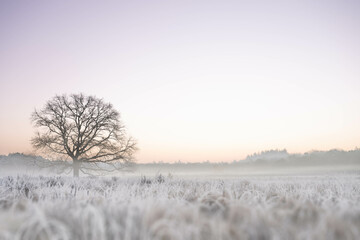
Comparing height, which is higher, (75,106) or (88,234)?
(75,106)

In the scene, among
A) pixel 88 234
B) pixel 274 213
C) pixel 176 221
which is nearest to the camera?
pixel 88 234

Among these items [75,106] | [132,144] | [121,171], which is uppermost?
[75,106]

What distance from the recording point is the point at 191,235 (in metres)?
1.43

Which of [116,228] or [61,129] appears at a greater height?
[61,129]

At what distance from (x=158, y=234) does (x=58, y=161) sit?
2758cm

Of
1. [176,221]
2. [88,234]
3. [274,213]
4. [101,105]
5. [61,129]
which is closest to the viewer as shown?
[88,234]

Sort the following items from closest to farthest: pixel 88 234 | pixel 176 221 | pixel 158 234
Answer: pixel 158 234 → pixel 88 234 → pixel 176 221

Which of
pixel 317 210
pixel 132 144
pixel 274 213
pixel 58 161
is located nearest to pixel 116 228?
pixel 274 213

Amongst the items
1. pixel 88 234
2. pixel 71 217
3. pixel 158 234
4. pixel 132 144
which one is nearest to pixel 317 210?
pixel 158 234

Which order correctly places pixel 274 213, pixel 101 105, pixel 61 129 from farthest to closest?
pixel 101 105, pixel 61 129, pixel 274 213

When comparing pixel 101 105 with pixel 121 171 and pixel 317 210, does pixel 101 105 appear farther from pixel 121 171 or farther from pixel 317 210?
pixel 317 210

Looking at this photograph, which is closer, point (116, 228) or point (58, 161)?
point (116, 228)

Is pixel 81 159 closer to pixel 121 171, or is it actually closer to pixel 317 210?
pixel 121 171

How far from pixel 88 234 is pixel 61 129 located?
25836 mm
